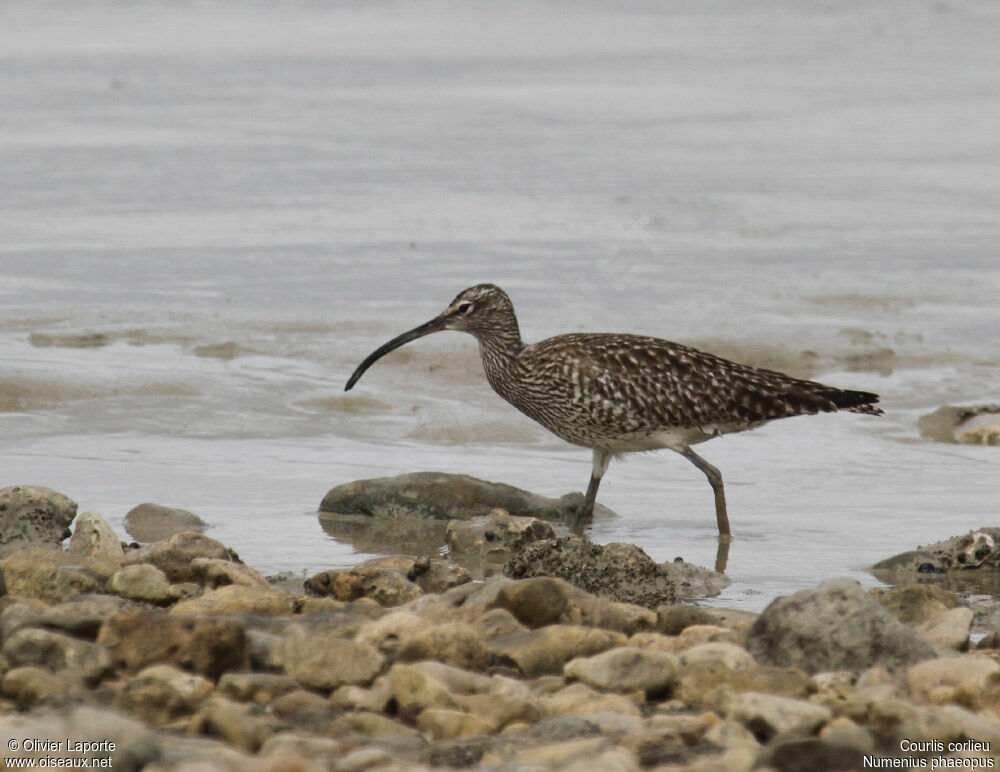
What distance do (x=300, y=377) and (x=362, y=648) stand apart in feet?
24.4

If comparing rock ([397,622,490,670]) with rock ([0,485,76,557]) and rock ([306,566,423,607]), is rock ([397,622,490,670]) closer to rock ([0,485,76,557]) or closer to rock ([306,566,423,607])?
rock ([306,566,423,607])

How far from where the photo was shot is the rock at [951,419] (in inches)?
478

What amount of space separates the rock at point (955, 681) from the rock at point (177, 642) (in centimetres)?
225

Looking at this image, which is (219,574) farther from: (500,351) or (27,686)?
(500,351)

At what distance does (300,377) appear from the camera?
42.2 ft

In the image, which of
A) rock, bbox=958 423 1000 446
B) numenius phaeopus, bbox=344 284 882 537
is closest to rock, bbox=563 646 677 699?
numenius phaeopus, bbox=344 284 882 537

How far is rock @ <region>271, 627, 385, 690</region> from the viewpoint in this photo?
544 centimetres

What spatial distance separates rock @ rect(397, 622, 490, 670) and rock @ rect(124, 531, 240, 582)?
1816 millimetres

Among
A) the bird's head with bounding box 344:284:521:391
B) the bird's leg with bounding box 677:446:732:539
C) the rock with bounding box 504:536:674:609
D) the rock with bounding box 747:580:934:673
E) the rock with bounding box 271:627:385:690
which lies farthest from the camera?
the bird's head with bounding box 344:284:521:391

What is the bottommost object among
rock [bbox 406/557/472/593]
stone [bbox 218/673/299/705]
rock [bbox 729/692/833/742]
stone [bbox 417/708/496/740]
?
rock [bbox 406/557/472/593]

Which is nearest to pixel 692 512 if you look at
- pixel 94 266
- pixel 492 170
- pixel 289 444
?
pixel 289 444

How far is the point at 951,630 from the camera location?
6543mm

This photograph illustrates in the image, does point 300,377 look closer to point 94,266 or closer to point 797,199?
point 94,266

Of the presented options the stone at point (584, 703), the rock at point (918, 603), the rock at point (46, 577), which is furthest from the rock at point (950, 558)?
the rock at point (46, 577)
